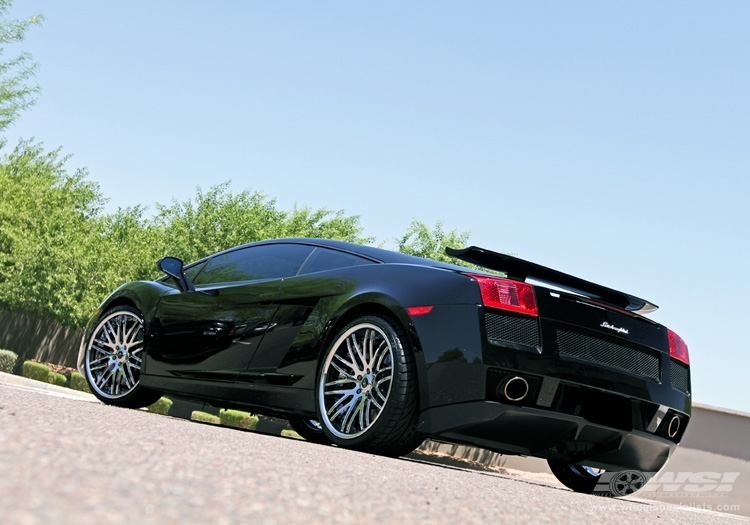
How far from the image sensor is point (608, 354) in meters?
5.09

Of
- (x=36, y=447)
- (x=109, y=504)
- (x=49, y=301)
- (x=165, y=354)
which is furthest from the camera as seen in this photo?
(x=49, y=301)

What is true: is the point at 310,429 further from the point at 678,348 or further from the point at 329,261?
the point at 678,348

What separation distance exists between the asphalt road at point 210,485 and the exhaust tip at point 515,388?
1.82 feet

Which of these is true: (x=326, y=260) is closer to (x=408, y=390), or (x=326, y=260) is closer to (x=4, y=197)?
(x=408, y=390)

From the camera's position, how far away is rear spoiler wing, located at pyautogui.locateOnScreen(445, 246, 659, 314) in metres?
5.23

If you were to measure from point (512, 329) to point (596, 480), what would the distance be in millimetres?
1949

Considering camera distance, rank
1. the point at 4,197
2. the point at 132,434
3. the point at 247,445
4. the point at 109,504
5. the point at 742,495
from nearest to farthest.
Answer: the point at 109,504, the point at 132,434, the point at 247,445, the point at 742,495, the point at 4,197

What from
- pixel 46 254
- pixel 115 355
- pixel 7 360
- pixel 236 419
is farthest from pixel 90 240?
pixel 115 355

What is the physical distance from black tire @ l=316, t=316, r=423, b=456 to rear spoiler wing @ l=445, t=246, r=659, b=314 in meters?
0.66

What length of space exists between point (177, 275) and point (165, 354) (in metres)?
0.65

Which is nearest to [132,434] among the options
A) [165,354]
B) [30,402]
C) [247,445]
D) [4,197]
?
[247,445]

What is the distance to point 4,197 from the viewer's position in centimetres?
3619

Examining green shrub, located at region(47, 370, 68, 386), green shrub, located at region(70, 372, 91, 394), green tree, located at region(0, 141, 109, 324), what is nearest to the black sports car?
green shrub, located at region(70, 372, 91, 394)

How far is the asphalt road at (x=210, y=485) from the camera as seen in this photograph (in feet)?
6.75
